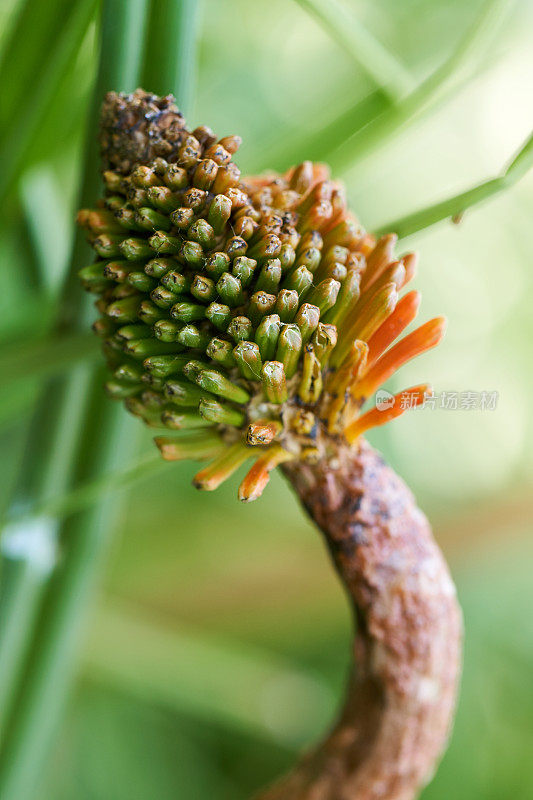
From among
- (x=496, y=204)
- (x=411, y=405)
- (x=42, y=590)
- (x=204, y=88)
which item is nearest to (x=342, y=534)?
(x=411, y=405)

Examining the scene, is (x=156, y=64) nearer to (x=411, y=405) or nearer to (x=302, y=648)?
(x=411, y=405)

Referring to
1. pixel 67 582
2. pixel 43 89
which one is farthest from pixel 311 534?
pixel 43 89

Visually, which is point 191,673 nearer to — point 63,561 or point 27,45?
point 63,561

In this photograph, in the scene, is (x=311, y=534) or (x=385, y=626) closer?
(x=385, y=626)

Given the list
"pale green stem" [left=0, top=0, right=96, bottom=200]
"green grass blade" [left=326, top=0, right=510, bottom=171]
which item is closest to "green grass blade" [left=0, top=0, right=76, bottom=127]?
"pale green stem" [left=0, top=0, right=96, bottom=200]

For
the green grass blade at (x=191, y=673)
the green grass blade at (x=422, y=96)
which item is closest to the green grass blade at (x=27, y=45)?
the green grass blade at (x=422, y=96)

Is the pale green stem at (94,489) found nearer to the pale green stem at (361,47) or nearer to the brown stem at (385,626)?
the brown stem at (385,626)
